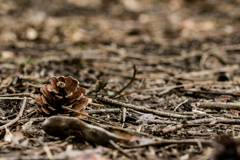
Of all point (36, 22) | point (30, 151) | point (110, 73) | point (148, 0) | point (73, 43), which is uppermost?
point (148, 0)

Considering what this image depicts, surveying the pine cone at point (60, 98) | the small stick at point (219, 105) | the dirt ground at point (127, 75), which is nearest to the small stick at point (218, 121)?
the dirt ground at point (127, 75)

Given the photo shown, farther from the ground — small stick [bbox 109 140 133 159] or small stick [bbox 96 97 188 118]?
small stick [bbox 96 97 188 118]

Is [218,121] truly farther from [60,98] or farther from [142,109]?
[60,98]

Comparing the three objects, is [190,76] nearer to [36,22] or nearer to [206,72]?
[206,72]

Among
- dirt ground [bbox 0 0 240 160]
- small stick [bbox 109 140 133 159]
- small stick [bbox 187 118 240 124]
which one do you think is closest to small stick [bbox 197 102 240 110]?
dirt ground [bbox 0 0 240 160]

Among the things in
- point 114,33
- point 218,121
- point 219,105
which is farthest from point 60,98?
point 114,33

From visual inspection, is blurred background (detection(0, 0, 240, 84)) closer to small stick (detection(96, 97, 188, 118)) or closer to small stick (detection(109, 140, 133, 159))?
small stick (detection(96, 97, 188, 118))

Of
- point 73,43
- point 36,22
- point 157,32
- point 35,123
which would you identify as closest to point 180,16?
point 157,32
